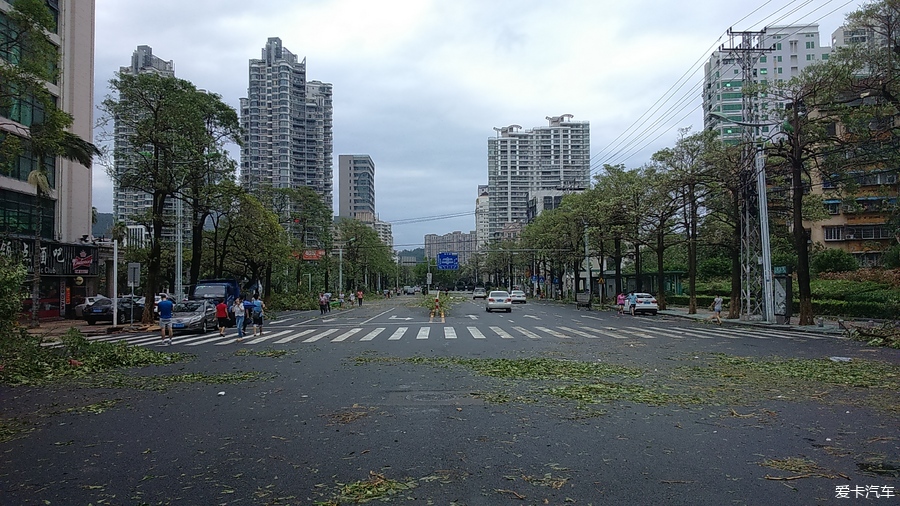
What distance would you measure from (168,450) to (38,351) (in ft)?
30.8

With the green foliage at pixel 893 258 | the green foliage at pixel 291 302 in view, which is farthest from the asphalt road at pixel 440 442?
the green foliage at pixel 291 302

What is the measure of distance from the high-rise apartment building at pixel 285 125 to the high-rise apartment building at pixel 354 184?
2458 cm

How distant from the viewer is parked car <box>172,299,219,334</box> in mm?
25453

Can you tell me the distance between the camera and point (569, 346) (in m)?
18.7

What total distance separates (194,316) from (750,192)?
88.7 feet

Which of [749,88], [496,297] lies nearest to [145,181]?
[496,297]

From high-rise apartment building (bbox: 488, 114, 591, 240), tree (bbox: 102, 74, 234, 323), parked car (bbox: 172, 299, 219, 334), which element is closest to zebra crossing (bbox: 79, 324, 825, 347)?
parked car (bbox: 172, 299, 219, 334)

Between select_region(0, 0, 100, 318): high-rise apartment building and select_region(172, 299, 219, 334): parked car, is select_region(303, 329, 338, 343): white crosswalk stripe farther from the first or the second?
select_region(0, 0, 100, 318): high-rise apartment building

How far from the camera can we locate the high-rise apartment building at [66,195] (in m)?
32.2

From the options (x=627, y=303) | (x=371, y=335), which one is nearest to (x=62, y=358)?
(x=371, y=335)

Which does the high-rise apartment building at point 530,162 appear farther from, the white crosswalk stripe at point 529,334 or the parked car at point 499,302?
the white crosswalk stripe at point 529,334

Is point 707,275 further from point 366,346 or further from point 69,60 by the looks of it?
point 69,60

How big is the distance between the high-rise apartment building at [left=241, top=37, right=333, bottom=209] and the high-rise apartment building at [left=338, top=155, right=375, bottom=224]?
24581 mm

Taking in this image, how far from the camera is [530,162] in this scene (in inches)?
6398
